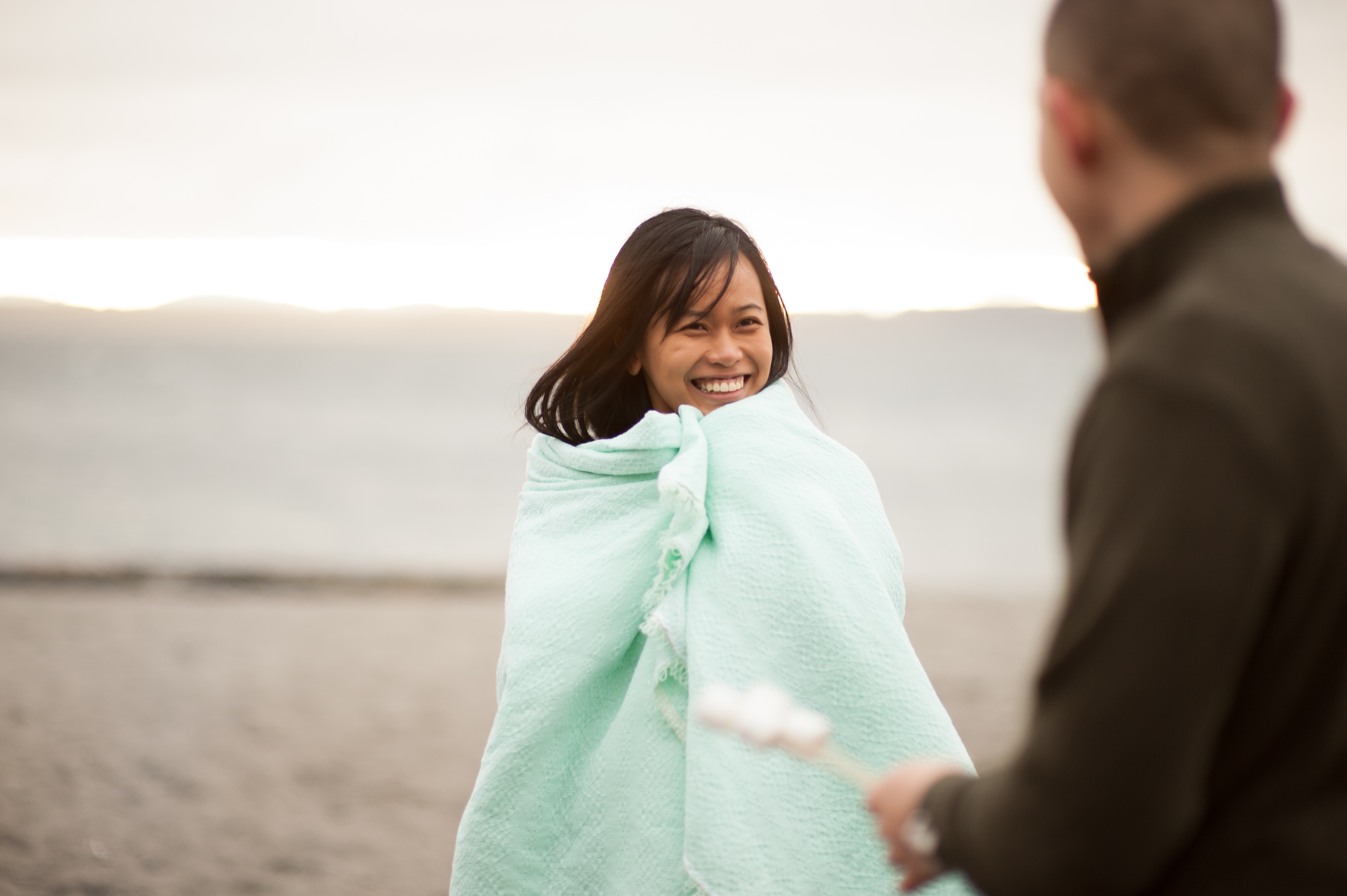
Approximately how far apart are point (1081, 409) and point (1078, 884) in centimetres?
46

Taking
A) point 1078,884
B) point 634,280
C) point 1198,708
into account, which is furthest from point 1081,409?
point 634,280

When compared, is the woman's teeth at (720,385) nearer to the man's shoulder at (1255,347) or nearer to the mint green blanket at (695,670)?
the mint green blanket at (695,670)

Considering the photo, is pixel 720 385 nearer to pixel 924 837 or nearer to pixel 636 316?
pixel 636 316

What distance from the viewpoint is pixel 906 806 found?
123 cm

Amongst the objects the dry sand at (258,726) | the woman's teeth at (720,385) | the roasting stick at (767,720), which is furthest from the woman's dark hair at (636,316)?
the dry sand at (258,726)

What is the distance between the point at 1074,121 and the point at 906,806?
2.52 feet

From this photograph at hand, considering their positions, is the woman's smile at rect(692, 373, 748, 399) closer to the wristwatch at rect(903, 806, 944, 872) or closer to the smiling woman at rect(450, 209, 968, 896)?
the smiling woman at rect(450, 209, 968, 896)

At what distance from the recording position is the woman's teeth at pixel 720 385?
252 cm

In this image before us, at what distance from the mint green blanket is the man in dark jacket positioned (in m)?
0.88

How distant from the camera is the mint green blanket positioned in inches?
78.5

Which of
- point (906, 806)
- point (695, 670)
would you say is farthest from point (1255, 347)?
point (695, 670)

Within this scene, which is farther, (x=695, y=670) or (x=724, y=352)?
(x=724, y=352)

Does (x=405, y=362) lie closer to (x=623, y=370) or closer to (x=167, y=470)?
(x=167, y=470)

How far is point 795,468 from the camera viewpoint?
7.41 ft
